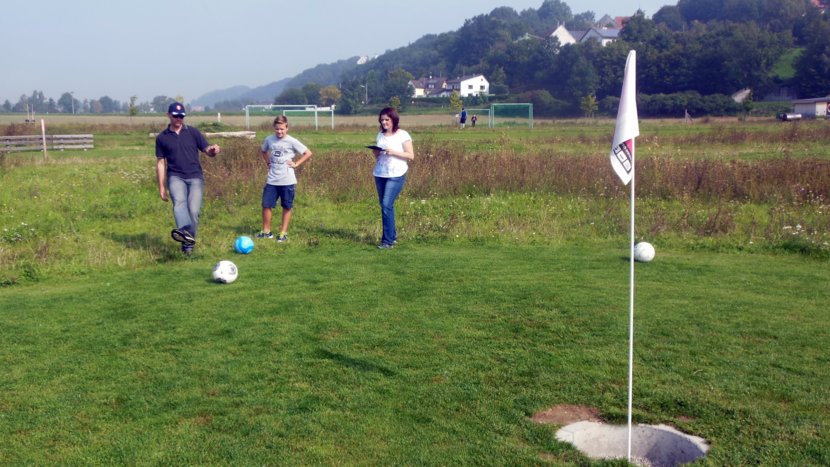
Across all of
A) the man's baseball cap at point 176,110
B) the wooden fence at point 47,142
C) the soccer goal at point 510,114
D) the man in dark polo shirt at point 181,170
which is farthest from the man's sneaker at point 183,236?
the soccer goal at point 510,114

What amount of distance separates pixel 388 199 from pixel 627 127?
6167mm

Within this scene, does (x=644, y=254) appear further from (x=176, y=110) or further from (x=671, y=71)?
(x=671, y=71)

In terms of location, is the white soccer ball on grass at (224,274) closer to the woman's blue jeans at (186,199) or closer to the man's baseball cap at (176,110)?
the woman's blue jeans at (186,199)

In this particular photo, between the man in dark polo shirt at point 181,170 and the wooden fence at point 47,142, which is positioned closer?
the man in dark polo shirt at point 181,170

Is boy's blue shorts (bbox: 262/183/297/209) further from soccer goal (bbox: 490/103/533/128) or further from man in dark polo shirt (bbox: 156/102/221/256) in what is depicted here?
soccer goal (bbox: 490/103/533/128)

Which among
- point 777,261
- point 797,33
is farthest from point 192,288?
point 797,33

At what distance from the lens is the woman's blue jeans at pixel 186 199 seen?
10156 millimetres

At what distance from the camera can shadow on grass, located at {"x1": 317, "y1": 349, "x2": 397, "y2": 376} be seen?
5.69 m

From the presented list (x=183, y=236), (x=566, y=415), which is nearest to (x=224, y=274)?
(x=183, y=236)

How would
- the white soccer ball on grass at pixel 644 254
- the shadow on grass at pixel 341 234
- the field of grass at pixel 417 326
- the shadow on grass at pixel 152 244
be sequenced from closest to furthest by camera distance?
the field of grass at pixel 417 326 → the white soccer ball on grass at pixel 644 254 → the shadow on grass at pixel 152 244 → the shadow on grass at pixel 341 234

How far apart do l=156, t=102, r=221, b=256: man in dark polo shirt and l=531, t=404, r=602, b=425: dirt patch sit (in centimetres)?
664

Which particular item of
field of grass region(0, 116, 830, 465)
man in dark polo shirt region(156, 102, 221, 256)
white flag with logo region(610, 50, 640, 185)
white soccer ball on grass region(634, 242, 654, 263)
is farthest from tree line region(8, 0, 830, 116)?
white flag with logo region(610, 50, 640, 185)

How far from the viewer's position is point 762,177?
1442 cm

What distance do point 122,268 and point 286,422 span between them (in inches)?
239
